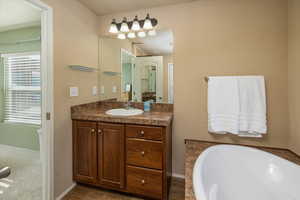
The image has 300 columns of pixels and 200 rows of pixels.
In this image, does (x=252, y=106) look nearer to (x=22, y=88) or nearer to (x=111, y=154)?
(x=111, y=154)

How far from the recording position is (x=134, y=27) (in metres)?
1.98

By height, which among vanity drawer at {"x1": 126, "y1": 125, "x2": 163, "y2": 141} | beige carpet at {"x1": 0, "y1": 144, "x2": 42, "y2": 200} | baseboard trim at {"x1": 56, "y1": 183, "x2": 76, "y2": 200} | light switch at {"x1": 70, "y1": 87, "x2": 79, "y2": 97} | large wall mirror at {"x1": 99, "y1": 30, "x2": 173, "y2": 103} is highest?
large wall mirror at {"x1": 99, "y1": 30, "x2": 173, "y2": 103}

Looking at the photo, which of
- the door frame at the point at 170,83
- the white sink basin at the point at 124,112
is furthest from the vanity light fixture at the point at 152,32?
the white sink basin at the point at 124,112

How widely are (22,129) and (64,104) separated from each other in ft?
6.23

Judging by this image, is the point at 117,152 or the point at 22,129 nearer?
the point at 117,152

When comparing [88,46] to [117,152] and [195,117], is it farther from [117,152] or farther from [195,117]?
[195,117]

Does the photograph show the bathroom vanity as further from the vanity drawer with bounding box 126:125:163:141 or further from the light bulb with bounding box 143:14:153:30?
the light bulb with bounding box 143:14:153:30

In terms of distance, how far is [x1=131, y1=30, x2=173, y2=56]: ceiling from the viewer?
202cm

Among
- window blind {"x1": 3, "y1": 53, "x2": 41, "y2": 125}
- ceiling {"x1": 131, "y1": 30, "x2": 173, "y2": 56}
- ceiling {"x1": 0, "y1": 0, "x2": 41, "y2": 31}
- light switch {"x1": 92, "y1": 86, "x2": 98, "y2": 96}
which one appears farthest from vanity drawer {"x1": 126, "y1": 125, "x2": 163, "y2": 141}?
window blind {"x1": 3, "y1": 53, "x2": 41, "y2": 125}

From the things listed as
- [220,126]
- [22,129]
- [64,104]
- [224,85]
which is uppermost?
[224,85]

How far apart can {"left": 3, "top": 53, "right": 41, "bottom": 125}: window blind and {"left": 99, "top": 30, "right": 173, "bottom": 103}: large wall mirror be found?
4.63ft

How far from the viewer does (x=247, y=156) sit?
4.75 ft

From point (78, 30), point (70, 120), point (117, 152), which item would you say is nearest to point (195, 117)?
point (117, 152)

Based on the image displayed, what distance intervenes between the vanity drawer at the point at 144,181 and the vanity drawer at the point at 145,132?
35 cm
